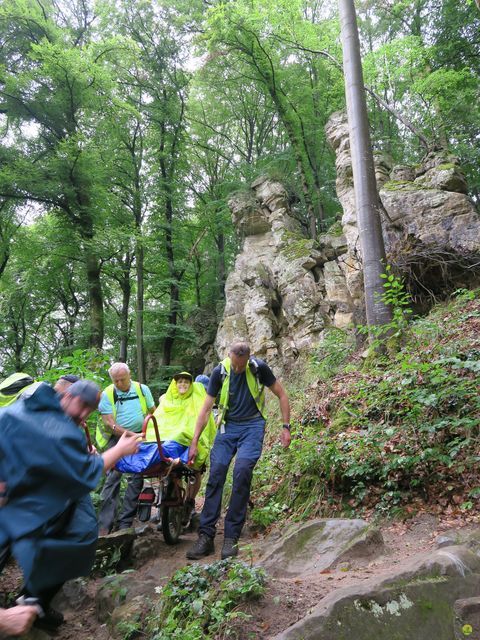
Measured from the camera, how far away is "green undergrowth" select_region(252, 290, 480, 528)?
4.04 m

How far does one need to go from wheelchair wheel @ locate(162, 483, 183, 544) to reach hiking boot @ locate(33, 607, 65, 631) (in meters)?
1.46

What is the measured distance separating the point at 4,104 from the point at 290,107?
455 inches

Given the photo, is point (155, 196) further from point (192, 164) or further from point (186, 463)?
point (186, 463)

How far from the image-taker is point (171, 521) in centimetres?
469

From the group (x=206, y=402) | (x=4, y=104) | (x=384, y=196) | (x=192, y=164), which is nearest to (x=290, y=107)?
(x=192, y=164)

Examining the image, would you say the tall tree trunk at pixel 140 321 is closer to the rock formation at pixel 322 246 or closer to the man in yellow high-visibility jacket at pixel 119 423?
the rock formation at pixel 322 246

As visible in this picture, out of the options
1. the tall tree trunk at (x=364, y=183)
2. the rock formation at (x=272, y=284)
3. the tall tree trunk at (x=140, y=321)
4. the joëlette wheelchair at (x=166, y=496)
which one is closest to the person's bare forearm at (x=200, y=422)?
the joëlette wheelchair at (x=166, y=496)

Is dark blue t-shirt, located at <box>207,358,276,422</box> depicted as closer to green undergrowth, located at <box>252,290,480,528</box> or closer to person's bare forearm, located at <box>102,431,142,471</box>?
green undergrowth, located at <box>252,290,480,528</box>

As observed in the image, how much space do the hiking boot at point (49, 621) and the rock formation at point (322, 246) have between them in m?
8.64

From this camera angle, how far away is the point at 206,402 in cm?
457

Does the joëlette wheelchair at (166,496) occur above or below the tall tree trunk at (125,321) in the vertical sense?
below

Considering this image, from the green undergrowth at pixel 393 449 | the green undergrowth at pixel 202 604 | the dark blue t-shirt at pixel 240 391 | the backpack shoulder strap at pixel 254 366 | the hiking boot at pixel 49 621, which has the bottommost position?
the hiking boot at pixel 49 621

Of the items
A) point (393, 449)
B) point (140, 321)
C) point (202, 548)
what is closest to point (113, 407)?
point (202, 548)

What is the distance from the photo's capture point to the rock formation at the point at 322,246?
979 centimetres
